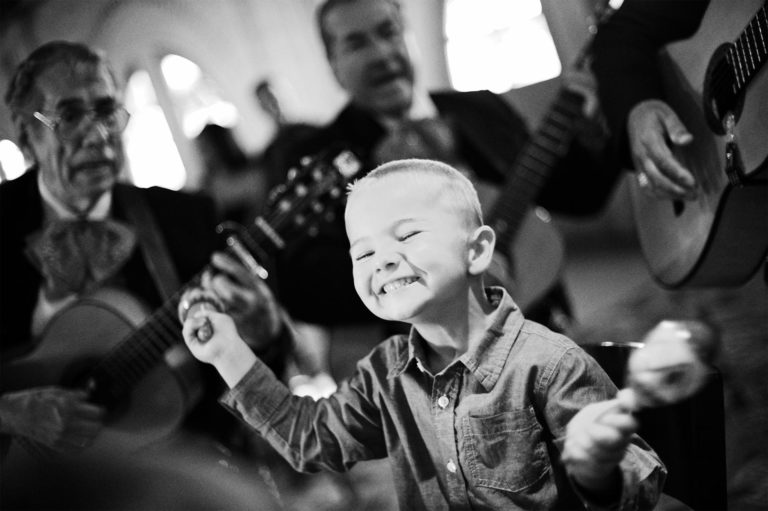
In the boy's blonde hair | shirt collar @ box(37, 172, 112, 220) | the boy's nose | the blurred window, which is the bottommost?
the boy's nose

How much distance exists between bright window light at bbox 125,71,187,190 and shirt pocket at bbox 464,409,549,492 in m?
0.90

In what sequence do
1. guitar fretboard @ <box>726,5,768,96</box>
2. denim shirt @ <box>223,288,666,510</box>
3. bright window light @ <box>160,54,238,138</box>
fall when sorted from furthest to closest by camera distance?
bright window light @ <box>160,54,238,138</box> < guitar fretboard @ <box>726,5,768,96</box> < denim shirt @ <box>223,288,666,510</box>

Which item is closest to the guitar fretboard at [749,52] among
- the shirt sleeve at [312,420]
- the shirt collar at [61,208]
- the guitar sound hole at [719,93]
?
the guitar sound hole at [719,93]

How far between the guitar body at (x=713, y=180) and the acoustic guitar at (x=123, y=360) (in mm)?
574

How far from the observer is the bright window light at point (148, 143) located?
136cm

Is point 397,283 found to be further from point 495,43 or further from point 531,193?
point 495,43

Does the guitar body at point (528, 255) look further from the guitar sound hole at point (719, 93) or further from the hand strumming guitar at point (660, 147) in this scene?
the guitar sound hole at point (719, 93)

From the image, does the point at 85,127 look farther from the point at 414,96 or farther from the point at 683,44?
the point at 683,44

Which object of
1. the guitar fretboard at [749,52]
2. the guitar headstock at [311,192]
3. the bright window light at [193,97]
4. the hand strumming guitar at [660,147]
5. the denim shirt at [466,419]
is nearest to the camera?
the denim shirt at [466,419]

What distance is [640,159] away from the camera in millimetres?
1115

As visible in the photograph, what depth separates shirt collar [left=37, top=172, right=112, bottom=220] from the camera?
1285mm

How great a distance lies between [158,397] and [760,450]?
3.61 feet

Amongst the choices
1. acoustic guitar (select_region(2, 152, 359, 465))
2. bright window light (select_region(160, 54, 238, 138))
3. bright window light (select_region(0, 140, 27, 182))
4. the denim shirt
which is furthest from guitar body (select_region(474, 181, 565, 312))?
bright window light (select_region(0, 140, 27, 182))

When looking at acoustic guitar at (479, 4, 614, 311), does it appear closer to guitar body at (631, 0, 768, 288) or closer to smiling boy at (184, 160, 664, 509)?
guitar body at (631, 0, 768, 288)
